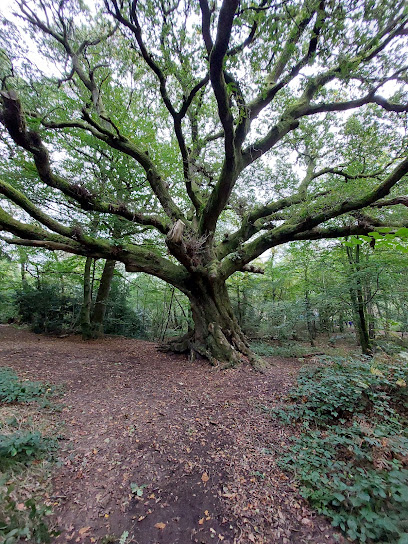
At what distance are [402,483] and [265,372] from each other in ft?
11.2

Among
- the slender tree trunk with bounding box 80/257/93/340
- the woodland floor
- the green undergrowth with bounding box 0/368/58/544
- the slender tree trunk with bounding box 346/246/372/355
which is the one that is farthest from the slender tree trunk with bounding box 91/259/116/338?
the slender tree trunk with bounding box 346/246/372/355

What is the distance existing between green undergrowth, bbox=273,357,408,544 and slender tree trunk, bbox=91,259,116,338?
7.52 metres

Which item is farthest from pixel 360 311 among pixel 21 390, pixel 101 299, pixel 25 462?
pixel 101 299

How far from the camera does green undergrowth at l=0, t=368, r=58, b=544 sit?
5.08 ft

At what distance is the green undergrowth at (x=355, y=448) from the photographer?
1.55m

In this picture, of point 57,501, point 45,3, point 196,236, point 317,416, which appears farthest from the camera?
point 196,236

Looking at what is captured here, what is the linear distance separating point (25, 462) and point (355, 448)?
308 cm

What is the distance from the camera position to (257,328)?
1060 centimetres

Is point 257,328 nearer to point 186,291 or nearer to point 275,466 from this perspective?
point 186,291

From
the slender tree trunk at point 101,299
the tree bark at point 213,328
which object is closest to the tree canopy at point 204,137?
the tree bark at point 213,328

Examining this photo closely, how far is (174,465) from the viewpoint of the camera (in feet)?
7.63

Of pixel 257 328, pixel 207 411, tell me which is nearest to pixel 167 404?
pixel 207 411

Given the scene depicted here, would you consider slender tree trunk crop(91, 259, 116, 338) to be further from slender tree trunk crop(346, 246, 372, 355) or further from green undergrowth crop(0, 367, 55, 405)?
slender tree trunk crop(346, 246, 372, 355)

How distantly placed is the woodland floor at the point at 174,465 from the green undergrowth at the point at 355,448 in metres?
0.16
